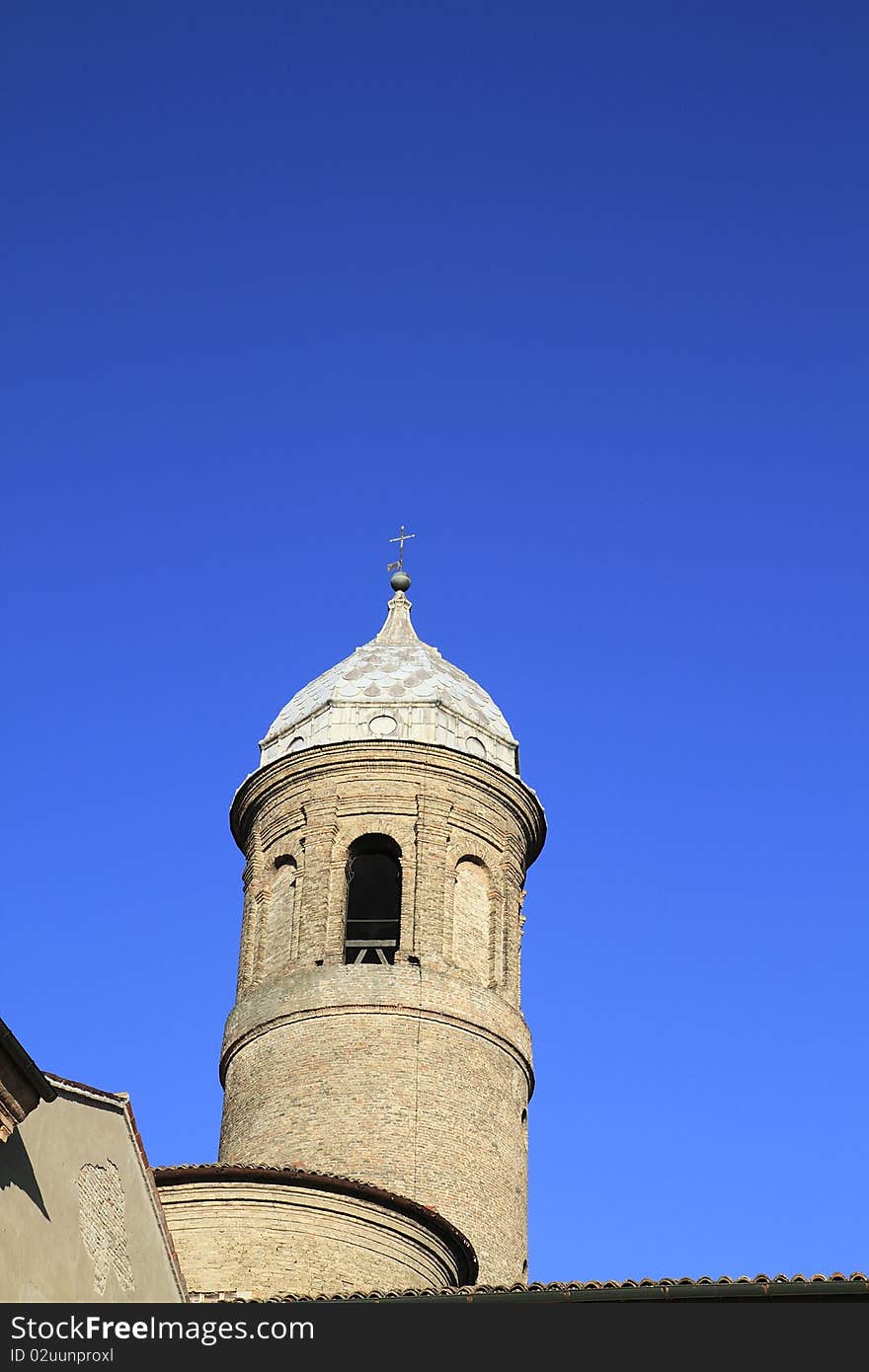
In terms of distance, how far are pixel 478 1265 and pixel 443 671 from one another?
8377mm

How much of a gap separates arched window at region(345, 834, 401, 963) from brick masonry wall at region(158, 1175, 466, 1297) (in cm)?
458

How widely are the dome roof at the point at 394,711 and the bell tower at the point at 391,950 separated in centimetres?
3

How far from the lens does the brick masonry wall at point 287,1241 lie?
61.5 feet

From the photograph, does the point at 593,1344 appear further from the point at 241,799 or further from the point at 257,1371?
the point at 241,799

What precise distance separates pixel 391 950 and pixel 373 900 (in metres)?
2.02

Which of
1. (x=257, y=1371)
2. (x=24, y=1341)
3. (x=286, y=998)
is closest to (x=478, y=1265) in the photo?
(x=286, y=998)

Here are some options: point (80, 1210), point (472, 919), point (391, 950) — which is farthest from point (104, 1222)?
point (472, 919)

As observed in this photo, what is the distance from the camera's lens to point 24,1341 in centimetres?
1097

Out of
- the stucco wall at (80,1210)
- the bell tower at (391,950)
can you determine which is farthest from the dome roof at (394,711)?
the stucco wall at (80,1210)

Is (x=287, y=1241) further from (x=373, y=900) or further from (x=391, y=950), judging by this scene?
(x=373, y=900)

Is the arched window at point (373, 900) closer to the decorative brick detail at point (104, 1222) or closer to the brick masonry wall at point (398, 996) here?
the brick masonry wall at point (398, 996)

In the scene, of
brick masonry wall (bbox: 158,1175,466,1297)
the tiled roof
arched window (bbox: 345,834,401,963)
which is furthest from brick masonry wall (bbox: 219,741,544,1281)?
the tiled roof

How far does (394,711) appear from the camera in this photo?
25.4 m

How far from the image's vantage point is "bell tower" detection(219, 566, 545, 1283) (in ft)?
72.3
